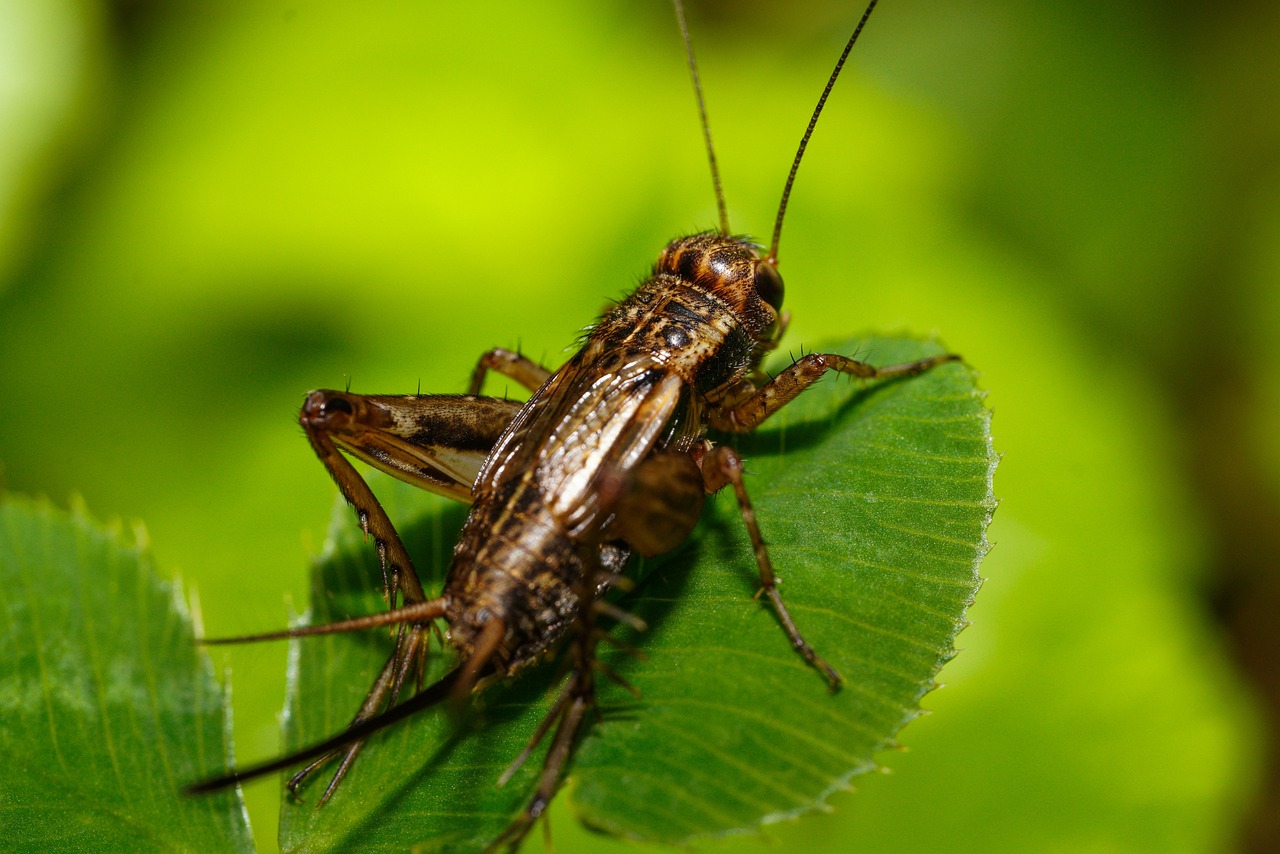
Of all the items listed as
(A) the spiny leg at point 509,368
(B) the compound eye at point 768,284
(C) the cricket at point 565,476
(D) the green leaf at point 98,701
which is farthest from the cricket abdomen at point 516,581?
(B) the compound eye at point 768,284

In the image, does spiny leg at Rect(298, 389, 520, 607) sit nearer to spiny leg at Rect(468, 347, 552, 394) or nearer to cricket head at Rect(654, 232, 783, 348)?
spiny leg at Rect(468, 347, 552, 394)

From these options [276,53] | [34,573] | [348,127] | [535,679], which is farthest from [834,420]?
[276,53]

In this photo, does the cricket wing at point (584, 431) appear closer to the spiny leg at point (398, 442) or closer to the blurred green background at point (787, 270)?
the spiny leg at point (398, 442)

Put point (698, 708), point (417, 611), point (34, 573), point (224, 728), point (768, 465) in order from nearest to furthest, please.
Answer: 1. point (698, 708)
2. point (417, 611)
3. point (224, 728)
4. point (34, 573)
5. point (768, 465)

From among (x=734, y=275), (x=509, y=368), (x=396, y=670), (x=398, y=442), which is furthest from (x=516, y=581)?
(x=734, y=275)

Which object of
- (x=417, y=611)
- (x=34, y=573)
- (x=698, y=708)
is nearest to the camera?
(x=698, y=708)

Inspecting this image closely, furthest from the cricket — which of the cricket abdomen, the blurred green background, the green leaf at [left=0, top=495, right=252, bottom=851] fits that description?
the blurred green background

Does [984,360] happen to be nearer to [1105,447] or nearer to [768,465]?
[1105,447]
